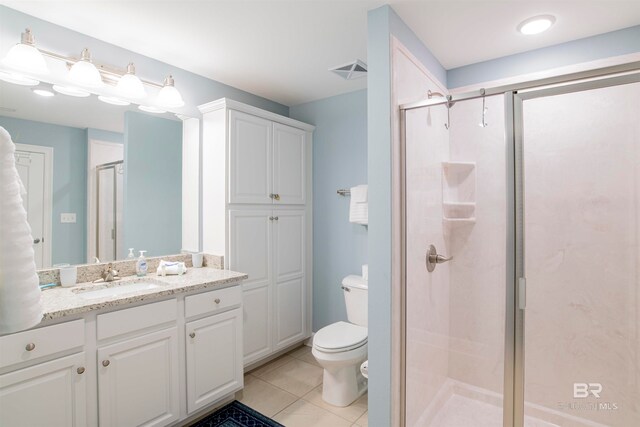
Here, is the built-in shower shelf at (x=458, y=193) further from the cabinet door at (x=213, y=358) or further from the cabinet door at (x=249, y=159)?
the cabinet door at (x=213, y=358)

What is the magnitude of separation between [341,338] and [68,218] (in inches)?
72.8

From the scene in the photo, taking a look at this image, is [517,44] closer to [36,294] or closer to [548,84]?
[548,84]

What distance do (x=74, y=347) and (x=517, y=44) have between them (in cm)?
289

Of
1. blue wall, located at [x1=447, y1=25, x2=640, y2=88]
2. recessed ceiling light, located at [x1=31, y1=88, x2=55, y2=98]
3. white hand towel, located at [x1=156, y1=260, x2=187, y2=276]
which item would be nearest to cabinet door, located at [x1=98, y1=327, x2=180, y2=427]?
white hand towel, located at [x1=156, y1=260, x2=187, y2=276]

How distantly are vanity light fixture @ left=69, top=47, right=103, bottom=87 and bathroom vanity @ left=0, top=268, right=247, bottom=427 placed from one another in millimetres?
1167

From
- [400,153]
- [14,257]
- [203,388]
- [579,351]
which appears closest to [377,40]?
[400,153]

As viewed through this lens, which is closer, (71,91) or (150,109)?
(71,91)

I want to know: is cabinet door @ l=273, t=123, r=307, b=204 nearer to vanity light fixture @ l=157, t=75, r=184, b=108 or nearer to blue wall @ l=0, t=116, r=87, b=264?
vanity light fixture @ l=157, t=75, r=184, b=108

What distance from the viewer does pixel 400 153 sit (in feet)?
5.74

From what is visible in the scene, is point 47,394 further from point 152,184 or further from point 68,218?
point 152,184

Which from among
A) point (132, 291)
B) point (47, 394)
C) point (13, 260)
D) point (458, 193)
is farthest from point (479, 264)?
point (47, 394)

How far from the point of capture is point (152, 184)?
241 cm

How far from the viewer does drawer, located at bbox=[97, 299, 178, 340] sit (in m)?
1.64

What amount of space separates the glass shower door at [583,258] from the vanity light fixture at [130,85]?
2.27 meters
